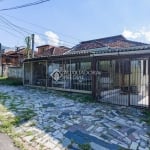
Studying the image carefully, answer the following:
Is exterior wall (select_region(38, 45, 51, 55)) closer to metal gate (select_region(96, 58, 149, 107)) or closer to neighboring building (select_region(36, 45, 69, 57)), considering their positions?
neighboring building (select_region(36, 45, 69, 57))

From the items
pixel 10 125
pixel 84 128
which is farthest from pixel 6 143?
pixel 84 128

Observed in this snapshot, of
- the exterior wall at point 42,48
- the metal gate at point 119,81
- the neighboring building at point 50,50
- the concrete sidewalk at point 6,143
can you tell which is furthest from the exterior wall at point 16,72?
the concrete sidewalk at point 6,143

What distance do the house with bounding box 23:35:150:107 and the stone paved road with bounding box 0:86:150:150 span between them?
6.79 ft

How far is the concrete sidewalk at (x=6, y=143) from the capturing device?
192 inches

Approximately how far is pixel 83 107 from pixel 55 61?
254 inches

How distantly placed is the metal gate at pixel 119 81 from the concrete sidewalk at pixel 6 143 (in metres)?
5.76

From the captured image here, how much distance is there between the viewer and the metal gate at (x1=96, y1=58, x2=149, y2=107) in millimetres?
10665

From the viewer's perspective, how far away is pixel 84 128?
6262mm

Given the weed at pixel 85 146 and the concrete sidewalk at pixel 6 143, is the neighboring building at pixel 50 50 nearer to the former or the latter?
the concrete sidewalk at pixel 6 143

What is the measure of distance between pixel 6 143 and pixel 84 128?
228 centimetres

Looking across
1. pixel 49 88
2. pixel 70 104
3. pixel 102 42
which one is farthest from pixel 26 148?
pixel 102 42

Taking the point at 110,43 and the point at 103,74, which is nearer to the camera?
the point at 103,74

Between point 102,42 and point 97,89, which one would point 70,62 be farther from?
point 102,42

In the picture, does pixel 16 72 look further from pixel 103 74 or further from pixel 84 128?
pixel 84 128
